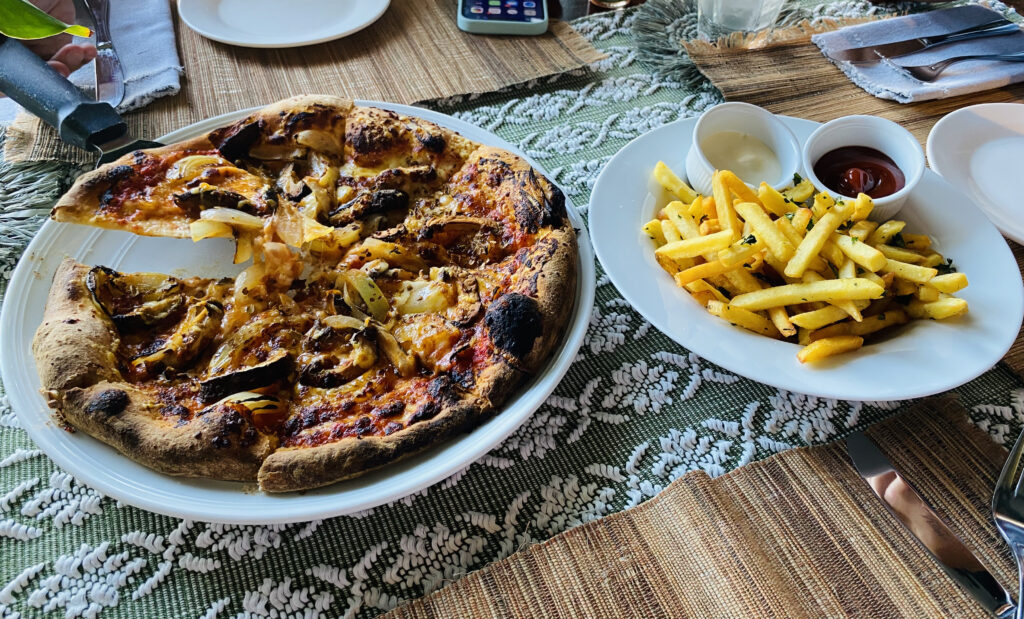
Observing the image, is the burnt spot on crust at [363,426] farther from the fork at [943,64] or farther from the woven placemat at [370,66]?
the fork at [943,64]

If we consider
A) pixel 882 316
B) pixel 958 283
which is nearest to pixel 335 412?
pixel 882 316

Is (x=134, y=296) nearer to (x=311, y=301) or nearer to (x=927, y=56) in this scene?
(x=311, y=301)

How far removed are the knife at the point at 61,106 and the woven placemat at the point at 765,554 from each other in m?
2.12

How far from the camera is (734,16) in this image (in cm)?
347

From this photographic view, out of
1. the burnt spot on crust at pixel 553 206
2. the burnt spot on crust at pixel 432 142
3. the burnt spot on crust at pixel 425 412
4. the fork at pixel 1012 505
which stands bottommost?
the fork at pixel 1012 505

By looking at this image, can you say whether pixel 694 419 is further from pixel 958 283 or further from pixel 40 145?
pixel 40 145

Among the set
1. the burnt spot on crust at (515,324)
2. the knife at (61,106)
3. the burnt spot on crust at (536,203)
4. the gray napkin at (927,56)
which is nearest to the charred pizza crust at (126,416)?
the burnt spot on crust at (515,324)

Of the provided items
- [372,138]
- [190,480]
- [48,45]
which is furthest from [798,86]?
[48,45]

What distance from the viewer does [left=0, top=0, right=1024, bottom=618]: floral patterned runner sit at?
171 centimetres

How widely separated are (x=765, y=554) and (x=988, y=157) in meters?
2.05

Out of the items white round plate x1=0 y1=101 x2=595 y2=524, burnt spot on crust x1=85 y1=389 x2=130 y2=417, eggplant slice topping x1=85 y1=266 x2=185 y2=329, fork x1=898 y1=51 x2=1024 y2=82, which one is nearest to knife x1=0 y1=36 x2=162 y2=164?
white round plate x1=0 y1=101 x2=595 y2=524

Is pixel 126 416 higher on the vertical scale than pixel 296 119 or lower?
lower

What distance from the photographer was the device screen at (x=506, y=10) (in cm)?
349

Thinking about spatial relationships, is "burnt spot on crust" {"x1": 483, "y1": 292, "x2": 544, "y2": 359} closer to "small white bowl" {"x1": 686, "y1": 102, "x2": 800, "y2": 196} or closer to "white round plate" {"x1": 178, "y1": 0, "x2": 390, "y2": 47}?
"small white bowl" {"x1": 686, "y1": 102, "x2": 800, "y2": 196}
